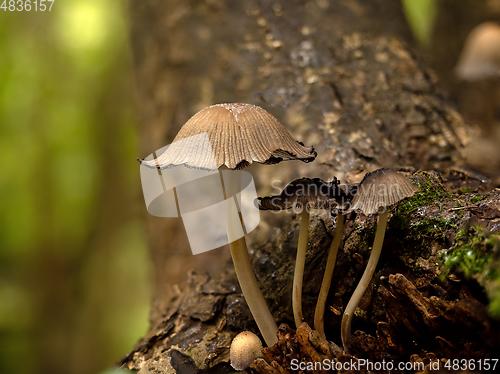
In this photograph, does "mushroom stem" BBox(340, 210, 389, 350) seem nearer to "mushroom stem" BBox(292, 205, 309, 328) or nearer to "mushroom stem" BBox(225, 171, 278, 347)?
"mushroom stem" BBox(292, 205, 309, 328)

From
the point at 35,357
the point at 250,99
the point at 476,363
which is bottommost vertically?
the point at 35,357

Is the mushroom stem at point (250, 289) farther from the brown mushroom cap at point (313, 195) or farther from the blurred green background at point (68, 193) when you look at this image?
the blurred green background at point (68, 193)

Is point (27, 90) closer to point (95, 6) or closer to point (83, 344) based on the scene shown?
point (95, 6)

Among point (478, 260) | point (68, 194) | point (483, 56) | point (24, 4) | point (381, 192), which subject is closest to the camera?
point (478, 260)

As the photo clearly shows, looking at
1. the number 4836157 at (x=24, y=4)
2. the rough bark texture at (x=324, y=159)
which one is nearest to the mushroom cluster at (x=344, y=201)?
the rough bark texture at (x=324, y=159)

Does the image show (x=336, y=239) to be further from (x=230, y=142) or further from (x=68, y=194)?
(x=68, y=194)

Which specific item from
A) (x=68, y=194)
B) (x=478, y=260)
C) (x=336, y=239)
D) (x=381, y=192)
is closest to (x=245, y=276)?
(x=336, y=239)

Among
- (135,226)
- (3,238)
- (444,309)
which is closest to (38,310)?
(3,238)

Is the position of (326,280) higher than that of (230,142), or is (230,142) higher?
(230,142)
